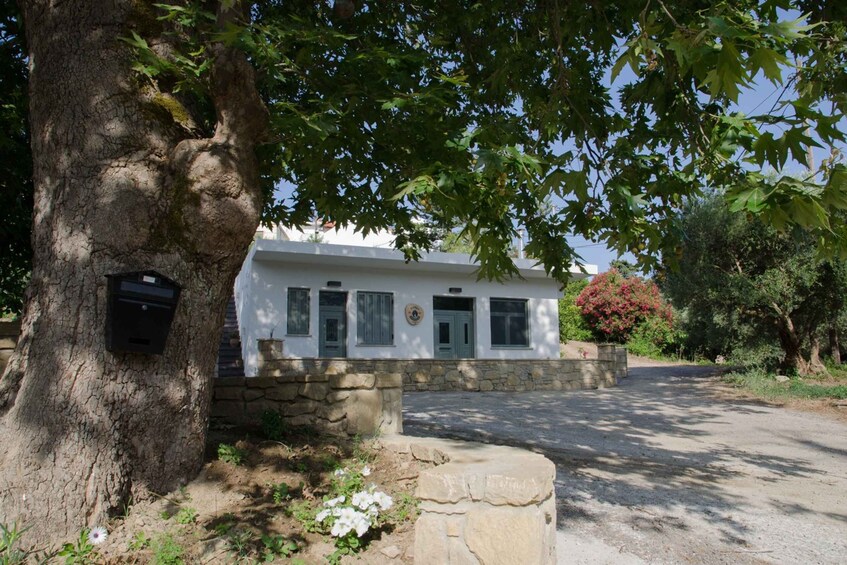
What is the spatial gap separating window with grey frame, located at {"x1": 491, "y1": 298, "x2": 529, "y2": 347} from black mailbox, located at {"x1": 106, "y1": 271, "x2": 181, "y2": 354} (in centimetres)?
1435

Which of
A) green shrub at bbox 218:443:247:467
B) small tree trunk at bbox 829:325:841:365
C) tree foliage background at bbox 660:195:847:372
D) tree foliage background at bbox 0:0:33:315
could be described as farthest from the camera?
small tree trunk at bbox 829:325:841:365

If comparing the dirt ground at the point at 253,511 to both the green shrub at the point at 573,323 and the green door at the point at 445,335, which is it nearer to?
the green door at the point at 445,335

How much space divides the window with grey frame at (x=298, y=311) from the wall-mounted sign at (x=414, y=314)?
108 inches

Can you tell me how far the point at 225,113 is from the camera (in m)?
3.92

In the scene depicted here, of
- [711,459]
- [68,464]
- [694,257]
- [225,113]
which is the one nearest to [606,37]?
[225,113]

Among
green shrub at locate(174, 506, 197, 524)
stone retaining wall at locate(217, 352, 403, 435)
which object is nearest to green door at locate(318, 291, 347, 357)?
stone retaining wall at locate(217, 352, 403, 435)

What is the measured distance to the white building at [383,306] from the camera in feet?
48.5

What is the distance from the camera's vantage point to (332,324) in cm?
1565

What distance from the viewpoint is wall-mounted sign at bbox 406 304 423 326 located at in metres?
16.3

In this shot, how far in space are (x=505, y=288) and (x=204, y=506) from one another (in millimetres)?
14445

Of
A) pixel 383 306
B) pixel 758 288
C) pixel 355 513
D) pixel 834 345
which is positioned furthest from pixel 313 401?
pixel 834 345

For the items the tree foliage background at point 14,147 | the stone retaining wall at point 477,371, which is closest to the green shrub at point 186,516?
the tree foliage background at point 14,147

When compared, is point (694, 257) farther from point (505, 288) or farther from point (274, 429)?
point (274, 429)

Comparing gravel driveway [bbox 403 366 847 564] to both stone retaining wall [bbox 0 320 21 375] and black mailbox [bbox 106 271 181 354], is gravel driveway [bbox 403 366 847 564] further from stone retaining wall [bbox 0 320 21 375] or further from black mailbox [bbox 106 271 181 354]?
stone retaining wall [bbox 0 320 21 375]
